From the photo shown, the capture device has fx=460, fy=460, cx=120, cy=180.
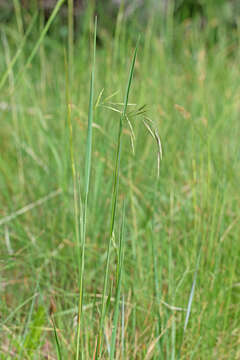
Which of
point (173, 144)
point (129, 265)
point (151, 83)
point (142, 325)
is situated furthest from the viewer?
point (151, 83)

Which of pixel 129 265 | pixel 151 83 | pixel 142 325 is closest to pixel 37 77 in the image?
pixel 151 83

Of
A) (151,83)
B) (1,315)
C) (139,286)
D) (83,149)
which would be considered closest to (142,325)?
(139,286)

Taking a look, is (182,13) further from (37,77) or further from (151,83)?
(151,83)

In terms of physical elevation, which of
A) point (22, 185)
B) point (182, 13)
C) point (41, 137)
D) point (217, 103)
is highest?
point (182, 13)

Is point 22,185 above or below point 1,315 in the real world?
above

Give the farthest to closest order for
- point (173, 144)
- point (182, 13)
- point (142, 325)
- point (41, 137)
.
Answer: point (182, 13) → point (41, 137) → point (173, 144) → point (142, 325)

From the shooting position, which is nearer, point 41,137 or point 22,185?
point 22,185
